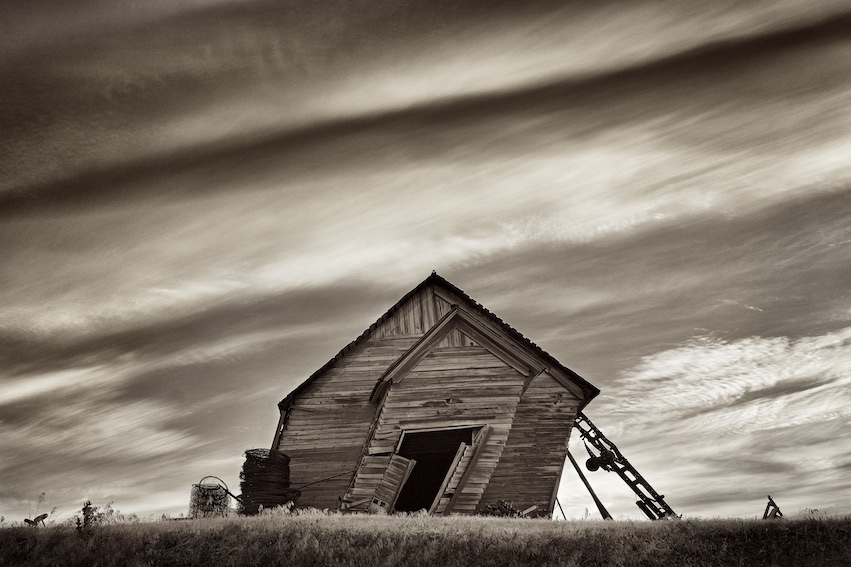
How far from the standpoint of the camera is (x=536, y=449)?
19172mm

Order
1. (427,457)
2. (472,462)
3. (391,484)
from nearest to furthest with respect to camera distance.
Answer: (391,484), (472,462), (427,457)

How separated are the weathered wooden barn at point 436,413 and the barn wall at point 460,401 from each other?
27mm

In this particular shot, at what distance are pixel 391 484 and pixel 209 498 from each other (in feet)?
15.7

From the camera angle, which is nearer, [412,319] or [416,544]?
[416,544]

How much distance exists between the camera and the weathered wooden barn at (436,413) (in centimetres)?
1700

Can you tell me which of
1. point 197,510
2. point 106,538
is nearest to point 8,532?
point 106,538

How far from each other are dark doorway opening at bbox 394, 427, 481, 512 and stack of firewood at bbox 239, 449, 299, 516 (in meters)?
3.33

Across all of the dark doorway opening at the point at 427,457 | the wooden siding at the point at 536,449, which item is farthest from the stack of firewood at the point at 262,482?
the wooden siding at the point at 536,449

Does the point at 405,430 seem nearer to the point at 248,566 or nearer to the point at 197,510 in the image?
the point at 197,510

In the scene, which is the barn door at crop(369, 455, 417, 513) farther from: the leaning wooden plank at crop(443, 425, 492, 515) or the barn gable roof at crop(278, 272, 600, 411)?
the barn gable roof at crop(278, 272, 600, 411)

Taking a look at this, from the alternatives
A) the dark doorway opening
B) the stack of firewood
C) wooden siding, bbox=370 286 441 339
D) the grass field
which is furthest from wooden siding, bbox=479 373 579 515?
the grass field

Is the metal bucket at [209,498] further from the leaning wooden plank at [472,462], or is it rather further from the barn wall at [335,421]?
the leaning wooden plank at [472,462]

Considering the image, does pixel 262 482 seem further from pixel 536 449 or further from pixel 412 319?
pixel 536 449

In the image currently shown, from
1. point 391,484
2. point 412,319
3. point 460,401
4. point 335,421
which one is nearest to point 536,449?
point 460,401
